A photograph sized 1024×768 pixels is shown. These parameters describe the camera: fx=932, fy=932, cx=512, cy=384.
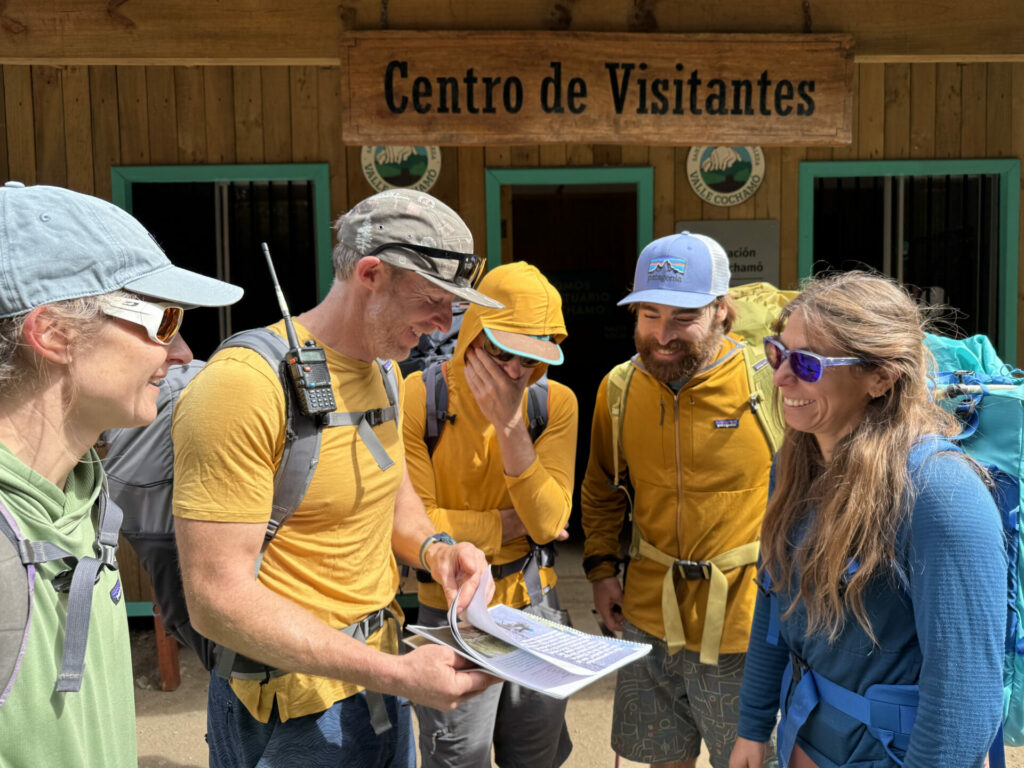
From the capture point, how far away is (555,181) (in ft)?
18.5

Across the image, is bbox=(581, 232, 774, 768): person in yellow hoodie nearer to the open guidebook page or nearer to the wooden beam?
the open guidebook page

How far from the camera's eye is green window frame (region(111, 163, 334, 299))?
5344 mm

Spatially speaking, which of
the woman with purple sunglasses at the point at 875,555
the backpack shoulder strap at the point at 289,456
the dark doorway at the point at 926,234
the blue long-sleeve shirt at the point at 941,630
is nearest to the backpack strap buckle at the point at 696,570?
the woman with purple sunglasses at the point at 875,555

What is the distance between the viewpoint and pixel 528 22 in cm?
408

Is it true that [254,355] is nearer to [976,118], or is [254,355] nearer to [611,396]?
[611,396]

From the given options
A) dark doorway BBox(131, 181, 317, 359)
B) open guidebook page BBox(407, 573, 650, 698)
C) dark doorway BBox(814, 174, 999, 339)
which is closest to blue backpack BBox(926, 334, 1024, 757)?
open guidebook page BBox(407, 573, 650, 698)

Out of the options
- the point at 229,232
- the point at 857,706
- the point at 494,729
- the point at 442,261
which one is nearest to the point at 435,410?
the point at 442,261

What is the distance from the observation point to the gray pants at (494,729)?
2764 millimetres

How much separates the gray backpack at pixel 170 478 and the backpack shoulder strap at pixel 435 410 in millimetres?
659

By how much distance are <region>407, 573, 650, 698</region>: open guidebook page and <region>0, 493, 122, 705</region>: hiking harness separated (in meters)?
0.76

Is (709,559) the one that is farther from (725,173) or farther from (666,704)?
(725,173)

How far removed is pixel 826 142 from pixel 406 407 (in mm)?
2449

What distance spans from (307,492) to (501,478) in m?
1.07

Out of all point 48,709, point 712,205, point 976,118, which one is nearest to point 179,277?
point 48,709
